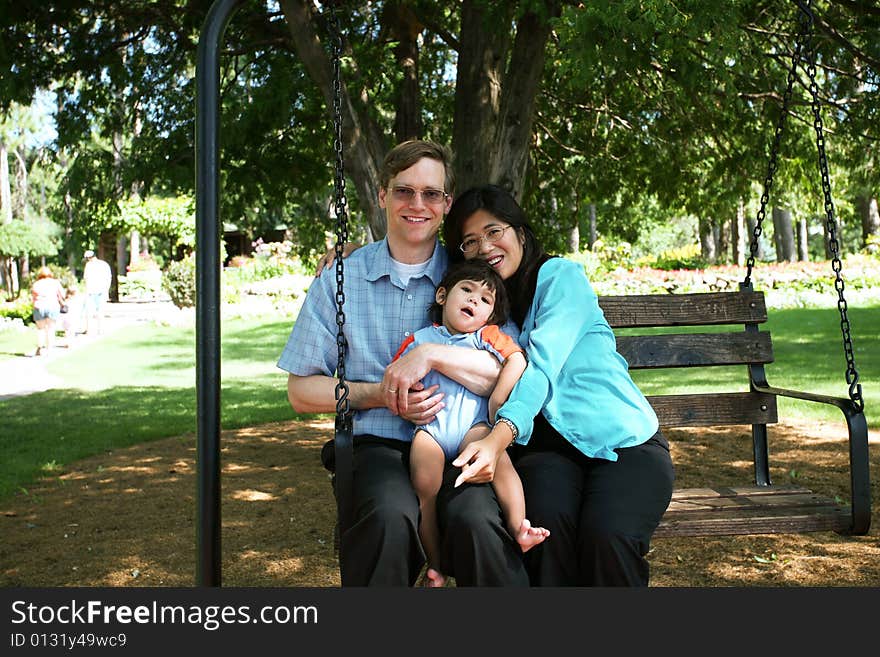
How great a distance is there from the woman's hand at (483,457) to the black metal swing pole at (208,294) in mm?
753

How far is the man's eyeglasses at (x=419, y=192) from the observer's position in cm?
318

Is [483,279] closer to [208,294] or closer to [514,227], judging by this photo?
[514,227]

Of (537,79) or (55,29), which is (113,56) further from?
(537,79)

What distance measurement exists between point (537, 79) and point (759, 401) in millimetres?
2711

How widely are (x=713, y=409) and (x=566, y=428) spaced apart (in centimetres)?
132

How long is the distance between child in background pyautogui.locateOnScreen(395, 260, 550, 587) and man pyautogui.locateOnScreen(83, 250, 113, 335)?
14.7 m

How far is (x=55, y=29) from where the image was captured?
6.94 m

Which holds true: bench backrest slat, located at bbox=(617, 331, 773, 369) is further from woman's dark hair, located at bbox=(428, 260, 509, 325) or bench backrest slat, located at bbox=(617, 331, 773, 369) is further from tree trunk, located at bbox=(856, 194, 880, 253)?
tree trunk, located at bbox=(856, 194, 880, 253)

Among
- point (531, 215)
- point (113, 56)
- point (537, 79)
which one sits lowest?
point (531, 215)

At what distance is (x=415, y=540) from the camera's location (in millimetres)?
2709

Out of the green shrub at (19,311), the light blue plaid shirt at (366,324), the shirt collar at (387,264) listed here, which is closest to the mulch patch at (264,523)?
the light blue plaid shirt at (366,324)

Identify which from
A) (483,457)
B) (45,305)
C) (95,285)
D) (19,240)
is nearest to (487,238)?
(483,457)

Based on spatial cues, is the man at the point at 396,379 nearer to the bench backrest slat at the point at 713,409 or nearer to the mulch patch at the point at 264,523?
the mulch patch at the point at 264,523

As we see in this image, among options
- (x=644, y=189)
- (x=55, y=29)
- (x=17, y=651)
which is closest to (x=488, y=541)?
(x=17, y=651)
